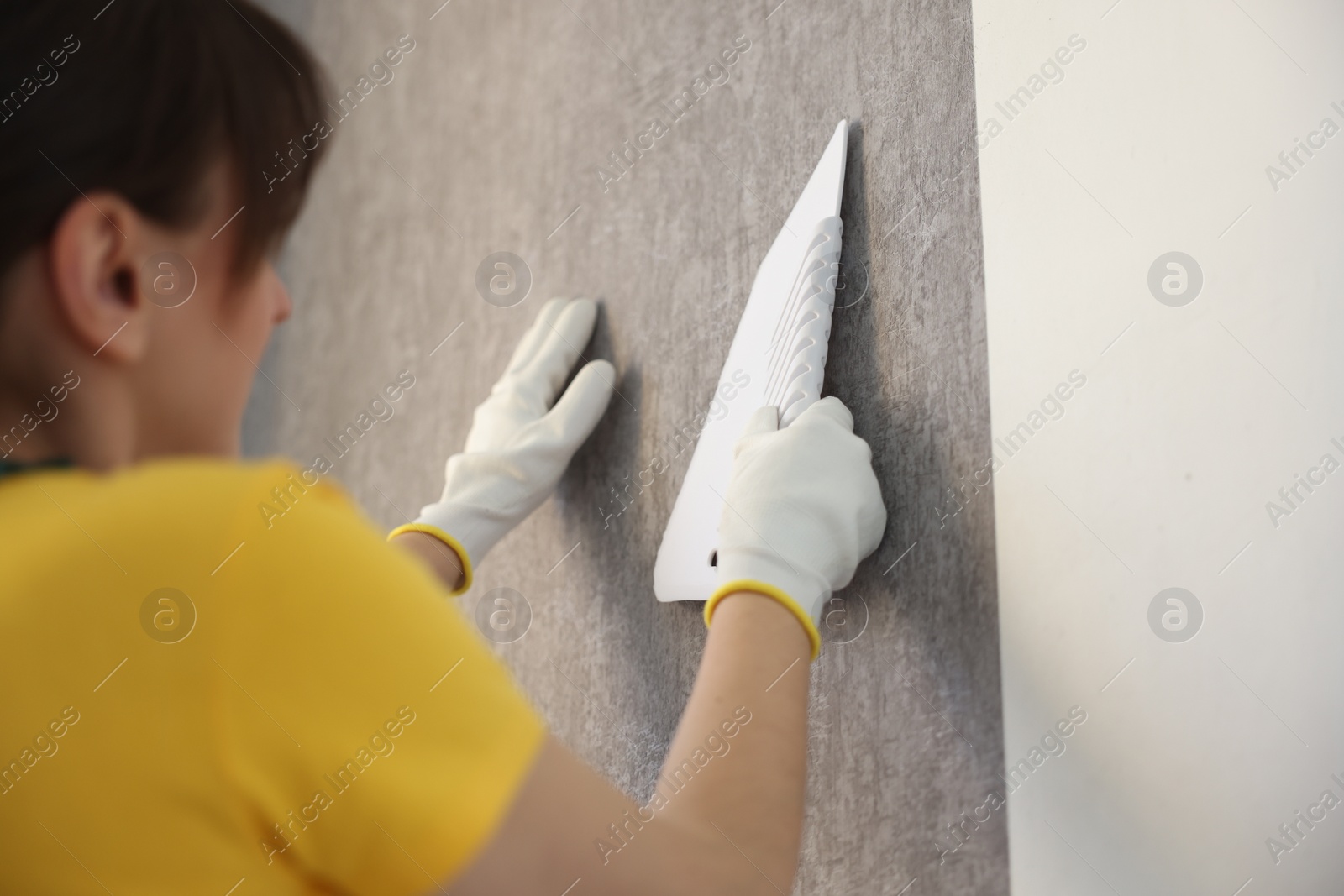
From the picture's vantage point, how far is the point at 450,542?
926mm

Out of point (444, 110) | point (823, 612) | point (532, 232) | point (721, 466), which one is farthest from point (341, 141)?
point (823, 612)

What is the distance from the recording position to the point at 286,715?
338 mm

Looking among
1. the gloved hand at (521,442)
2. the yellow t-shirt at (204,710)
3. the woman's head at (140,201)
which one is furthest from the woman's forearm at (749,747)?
the gloved hand at (521,442)

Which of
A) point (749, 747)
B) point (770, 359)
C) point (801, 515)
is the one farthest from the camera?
point (770, 359)

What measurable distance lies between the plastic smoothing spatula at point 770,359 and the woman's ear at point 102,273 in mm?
433

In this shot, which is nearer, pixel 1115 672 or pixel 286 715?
pixel 286 715

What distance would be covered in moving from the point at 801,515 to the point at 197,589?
38 cm

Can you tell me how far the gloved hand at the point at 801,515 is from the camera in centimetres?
60

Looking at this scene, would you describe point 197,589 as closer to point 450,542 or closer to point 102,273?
point 102,273

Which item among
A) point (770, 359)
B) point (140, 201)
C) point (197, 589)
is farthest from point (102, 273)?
point (770, 359)

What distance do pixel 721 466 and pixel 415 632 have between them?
1.45 ft

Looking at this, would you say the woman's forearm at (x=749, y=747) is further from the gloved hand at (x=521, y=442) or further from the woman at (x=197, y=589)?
the gloved hand at (x=521, y=442)

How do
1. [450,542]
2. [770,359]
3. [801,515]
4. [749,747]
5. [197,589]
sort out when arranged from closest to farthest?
[197,589], [749,747], [801,515], [770,359], [450,542]

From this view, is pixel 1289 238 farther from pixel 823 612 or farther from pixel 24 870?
pixel 24 870
